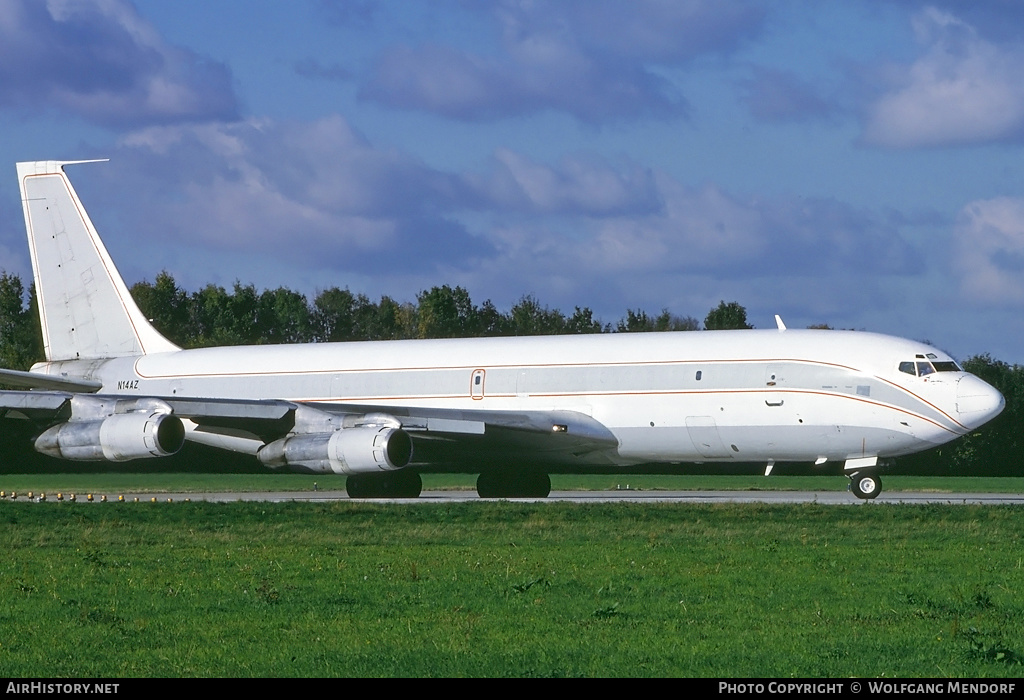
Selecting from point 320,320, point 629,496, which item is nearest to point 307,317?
point 320,320

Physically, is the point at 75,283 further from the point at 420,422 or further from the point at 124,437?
the point at 420,422

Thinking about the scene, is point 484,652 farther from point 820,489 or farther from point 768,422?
point 820,489

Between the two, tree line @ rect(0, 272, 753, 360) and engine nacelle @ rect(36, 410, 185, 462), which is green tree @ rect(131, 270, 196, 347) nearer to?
tree line @ rect(0, 272, 753, 360)

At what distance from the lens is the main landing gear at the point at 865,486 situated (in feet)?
97.5

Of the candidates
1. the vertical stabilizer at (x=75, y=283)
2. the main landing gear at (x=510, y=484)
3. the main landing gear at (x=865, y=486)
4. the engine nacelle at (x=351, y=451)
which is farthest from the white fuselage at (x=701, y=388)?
the vertical stabilizer at (x=75, y=283)

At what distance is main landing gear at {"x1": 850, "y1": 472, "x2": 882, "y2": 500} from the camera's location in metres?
29.7

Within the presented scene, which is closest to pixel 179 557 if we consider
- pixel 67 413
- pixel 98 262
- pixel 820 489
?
pixel 67 413

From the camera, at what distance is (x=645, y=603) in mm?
13398

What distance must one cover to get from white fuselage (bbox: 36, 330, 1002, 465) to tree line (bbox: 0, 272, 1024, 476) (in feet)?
109

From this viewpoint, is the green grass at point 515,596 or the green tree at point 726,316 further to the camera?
the green tree at point 726,316

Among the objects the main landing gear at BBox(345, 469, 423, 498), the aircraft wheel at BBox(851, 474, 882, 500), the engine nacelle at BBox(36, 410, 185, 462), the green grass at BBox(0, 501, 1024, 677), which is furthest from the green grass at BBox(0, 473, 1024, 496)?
the green grass at BBox(0, 501, 1024, 677)

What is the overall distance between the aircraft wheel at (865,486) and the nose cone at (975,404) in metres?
2.66

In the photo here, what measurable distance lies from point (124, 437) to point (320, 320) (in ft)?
167

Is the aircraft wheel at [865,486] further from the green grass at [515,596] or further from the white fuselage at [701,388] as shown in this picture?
the green grass at [515,596]
